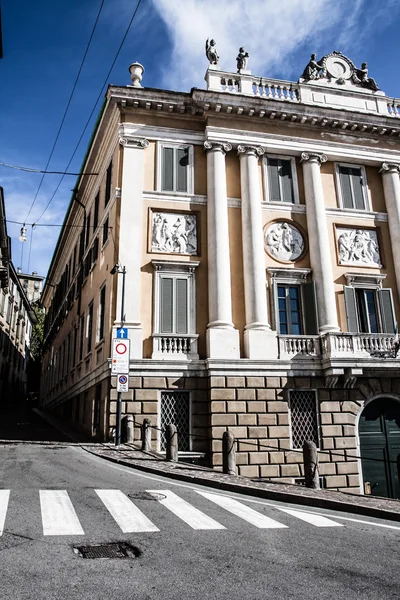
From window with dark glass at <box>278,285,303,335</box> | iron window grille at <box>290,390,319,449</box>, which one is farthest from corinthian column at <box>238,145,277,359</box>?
iron window grille at <box>290,390,319,449</box>

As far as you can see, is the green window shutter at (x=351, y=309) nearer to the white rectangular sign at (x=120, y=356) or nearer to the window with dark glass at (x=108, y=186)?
the white rectangular sign at (x=120, y=356)

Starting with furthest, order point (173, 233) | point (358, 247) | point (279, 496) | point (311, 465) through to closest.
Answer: point (358, 247)
point (173, 233)
point (311, 465)
point (279, 496)

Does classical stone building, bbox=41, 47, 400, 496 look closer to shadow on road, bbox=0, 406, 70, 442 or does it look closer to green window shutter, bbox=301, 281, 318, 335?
green window shutter, bbox=301, 281, 318, 335

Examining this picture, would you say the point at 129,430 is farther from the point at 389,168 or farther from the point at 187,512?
the point at 389,168

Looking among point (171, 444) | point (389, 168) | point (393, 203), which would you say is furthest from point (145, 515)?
point (389, 168)

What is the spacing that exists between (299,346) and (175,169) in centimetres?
876

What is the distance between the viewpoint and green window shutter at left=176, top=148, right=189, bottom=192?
1981 cm

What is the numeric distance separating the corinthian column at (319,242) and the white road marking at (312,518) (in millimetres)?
10605

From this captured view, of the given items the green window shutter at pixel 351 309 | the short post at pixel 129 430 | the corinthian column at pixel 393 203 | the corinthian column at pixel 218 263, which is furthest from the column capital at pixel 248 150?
the short post at pixel 129 430

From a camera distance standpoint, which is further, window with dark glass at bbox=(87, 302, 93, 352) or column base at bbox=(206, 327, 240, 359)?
window with dark glass at bbox=(87, 302, 93, 352)

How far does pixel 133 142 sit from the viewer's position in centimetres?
1944

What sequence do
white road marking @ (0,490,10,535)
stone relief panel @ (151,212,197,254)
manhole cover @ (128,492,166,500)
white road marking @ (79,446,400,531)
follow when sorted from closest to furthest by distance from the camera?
1. white road marking @ (0,490,10,535)
2. white road marking @ (79,446,400,531)
3. manhole cover @ (128,492,166,500)
4. stone relief panel @ (151,212,197,254)

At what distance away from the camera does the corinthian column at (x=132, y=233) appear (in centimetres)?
1741

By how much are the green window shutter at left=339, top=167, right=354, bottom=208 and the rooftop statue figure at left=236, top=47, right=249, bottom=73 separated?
629 cm
